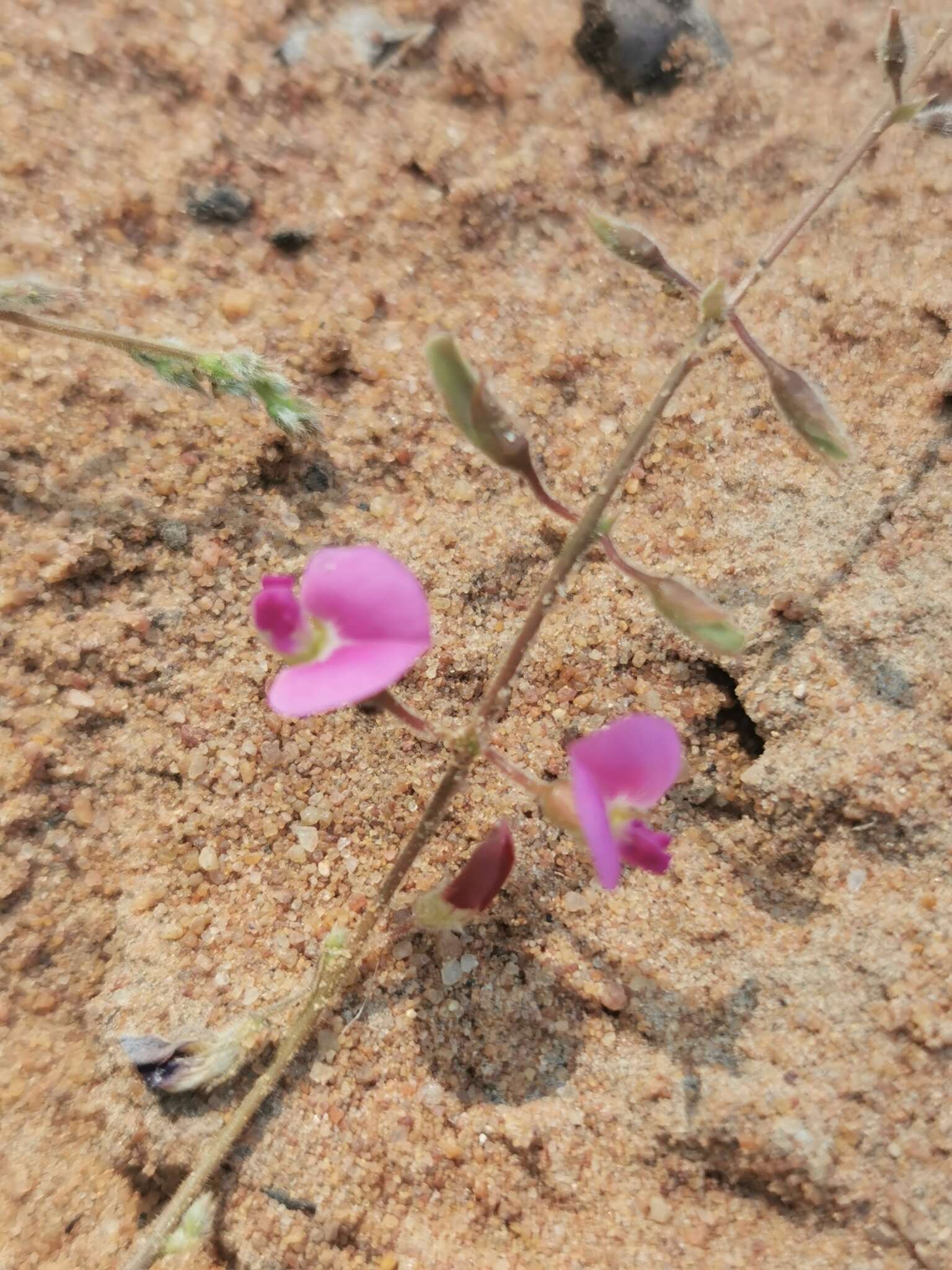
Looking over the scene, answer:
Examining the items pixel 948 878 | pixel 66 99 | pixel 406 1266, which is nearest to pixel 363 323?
pixel 66 99

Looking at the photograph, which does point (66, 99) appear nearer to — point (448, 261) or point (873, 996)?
point (448, 261)

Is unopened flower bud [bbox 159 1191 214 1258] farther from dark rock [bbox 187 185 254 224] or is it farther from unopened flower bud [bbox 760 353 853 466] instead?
dark rock [bbox 187 185 254 224]

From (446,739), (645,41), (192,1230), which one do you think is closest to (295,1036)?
(192,1230)

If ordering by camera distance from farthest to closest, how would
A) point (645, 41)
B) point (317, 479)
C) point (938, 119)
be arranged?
point (645, 41)
point (317, 479)
point (938, 119)

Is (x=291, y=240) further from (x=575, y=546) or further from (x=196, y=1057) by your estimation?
(x=196, y=1057)

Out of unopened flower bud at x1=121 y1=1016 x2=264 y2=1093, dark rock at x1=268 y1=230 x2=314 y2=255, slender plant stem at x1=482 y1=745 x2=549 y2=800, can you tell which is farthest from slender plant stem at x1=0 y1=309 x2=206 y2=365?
unopened flower bud at x1=121 y1=1016 x2=264 y2=1093
